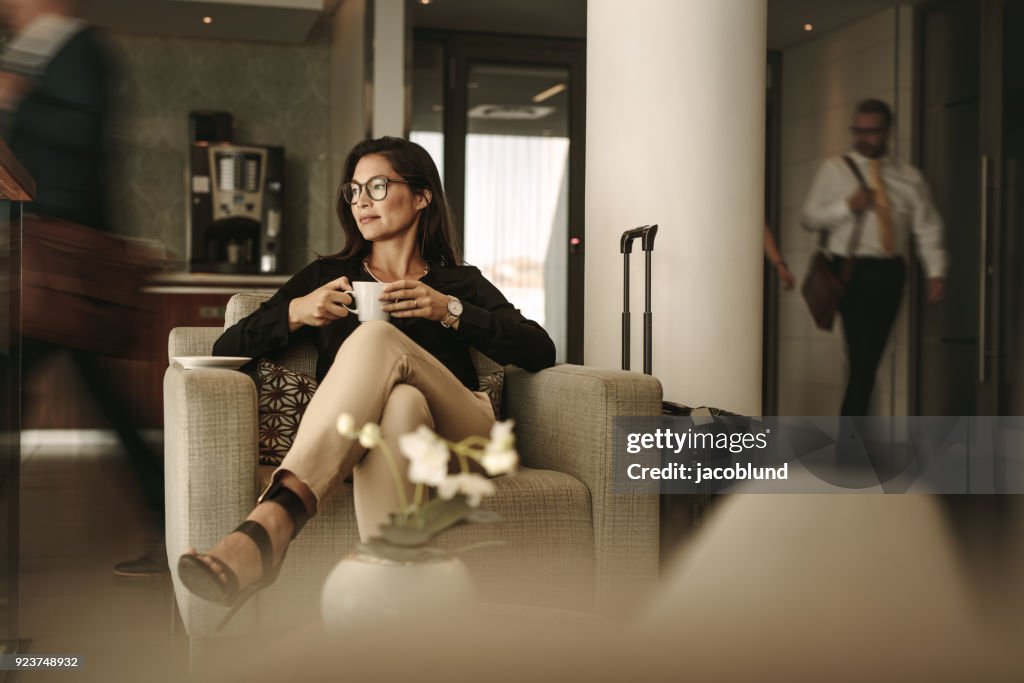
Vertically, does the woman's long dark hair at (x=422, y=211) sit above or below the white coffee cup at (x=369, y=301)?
above

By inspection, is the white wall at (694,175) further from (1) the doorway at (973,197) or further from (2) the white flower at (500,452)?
(1) the doorway at (973,197)

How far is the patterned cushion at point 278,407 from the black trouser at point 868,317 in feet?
8.84

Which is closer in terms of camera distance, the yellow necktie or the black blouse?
the black blouse

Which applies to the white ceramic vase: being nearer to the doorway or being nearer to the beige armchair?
the beige armchair

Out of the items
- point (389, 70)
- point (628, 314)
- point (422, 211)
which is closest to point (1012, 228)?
point (628, 314)

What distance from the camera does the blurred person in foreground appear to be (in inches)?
102

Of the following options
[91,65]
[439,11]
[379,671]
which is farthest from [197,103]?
[379,671]

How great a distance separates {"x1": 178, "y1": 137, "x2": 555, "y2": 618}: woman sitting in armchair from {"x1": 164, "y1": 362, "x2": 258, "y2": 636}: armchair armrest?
0.16 metres

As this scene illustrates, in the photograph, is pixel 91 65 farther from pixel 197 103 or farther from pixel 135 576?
pixel 197 103

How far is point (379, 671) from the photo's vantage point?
1054mm

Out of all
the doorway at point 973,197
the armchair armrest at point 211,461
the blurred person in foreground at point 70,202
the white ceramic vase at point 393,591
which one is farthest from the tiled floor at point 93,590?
the doorway at point 973,197

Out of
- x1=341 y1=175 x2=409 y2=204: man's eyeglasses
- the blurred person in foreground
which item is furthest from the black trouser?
the blurred person in foreground

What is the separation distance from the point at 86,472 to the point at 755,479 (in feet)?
10.4

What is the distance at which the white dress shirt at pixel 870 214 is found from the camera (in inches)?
160
